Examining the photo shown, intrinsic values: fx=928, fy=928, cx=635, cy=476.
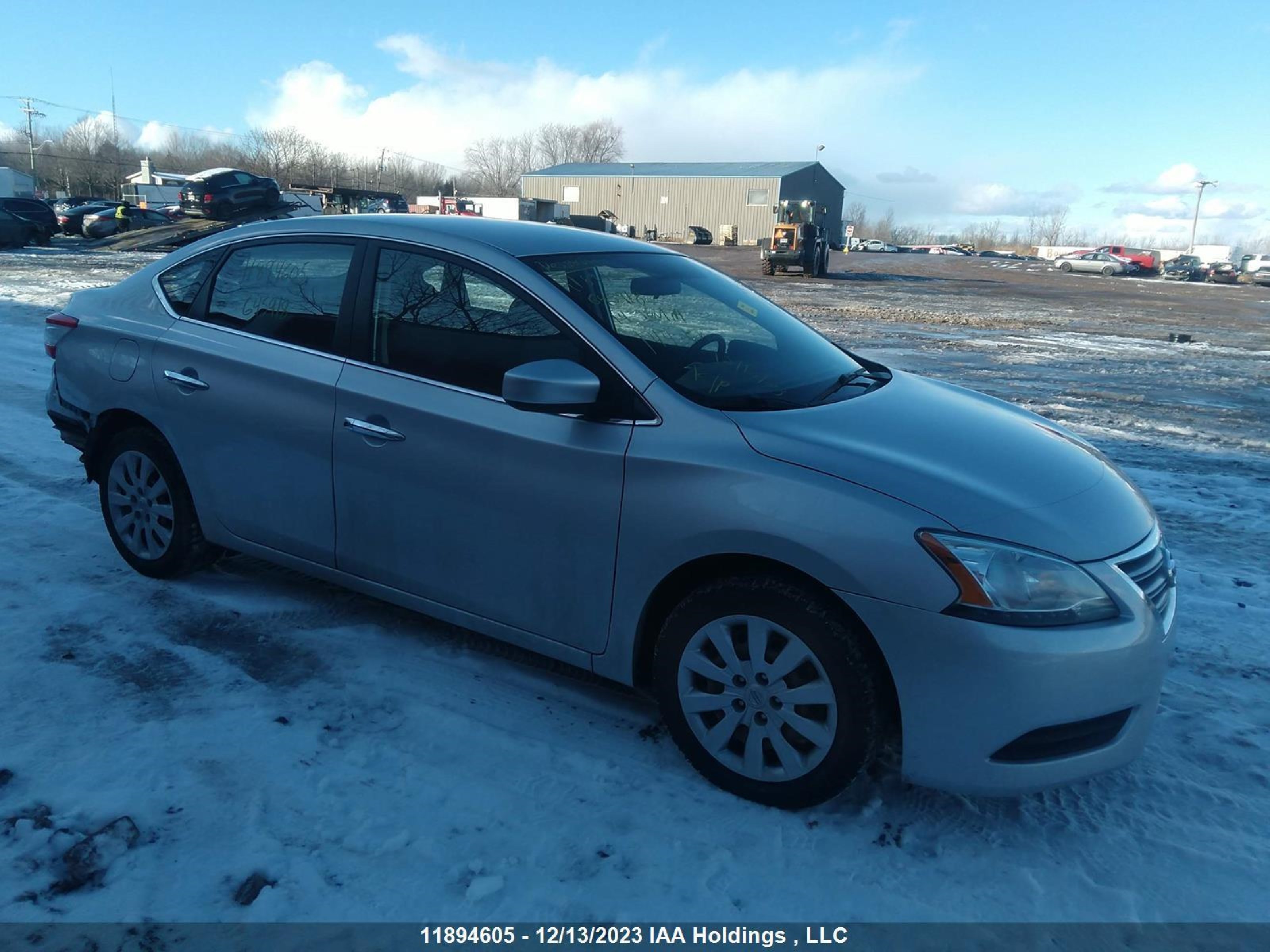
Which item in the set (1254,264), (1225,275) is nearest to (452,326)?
(1225,275)

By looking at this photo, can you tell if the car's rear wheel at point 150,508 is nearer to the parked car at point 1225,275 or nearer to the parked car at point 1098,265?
the parked car at point 1098,265

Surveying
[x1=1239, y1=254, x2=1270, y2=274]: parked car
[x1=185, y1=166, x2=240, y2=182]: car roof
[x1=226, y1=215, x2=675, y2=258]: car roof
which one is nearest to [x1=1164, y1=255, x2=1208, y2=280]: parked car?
[x1=1239, y1=254, x2=1270, y2=274]: parked car

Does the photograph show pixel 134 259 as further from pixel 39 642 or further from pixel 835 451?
pixel 835 451

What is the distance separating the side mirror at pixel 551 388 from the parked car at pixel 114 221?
1517 inches

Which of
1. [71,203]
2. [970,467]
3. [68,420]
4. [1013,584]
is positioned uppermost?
[71,203]

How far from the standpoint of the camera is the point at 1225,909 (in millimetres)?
2531

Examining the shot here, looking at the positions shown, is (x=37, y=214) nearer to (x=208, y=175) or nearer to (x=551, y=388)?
(x=208, y=175)

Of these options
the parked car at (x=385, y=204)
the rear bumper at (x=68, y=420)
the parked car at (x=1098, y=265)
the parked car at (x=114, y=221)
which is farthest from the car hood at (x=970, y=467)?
the parked car at (x=1098, y=265)

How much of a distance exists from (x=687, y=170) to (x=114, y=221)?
5589 cm

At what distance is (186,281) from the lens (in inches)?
167

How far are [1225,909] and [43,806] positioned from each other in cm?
335

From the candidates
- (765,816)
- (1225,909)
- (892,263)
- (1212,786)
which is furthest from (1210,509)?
(892,263)

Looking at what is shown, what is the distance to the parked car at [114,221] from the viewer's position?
3484cm

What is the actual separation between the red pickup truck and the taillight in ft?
225
